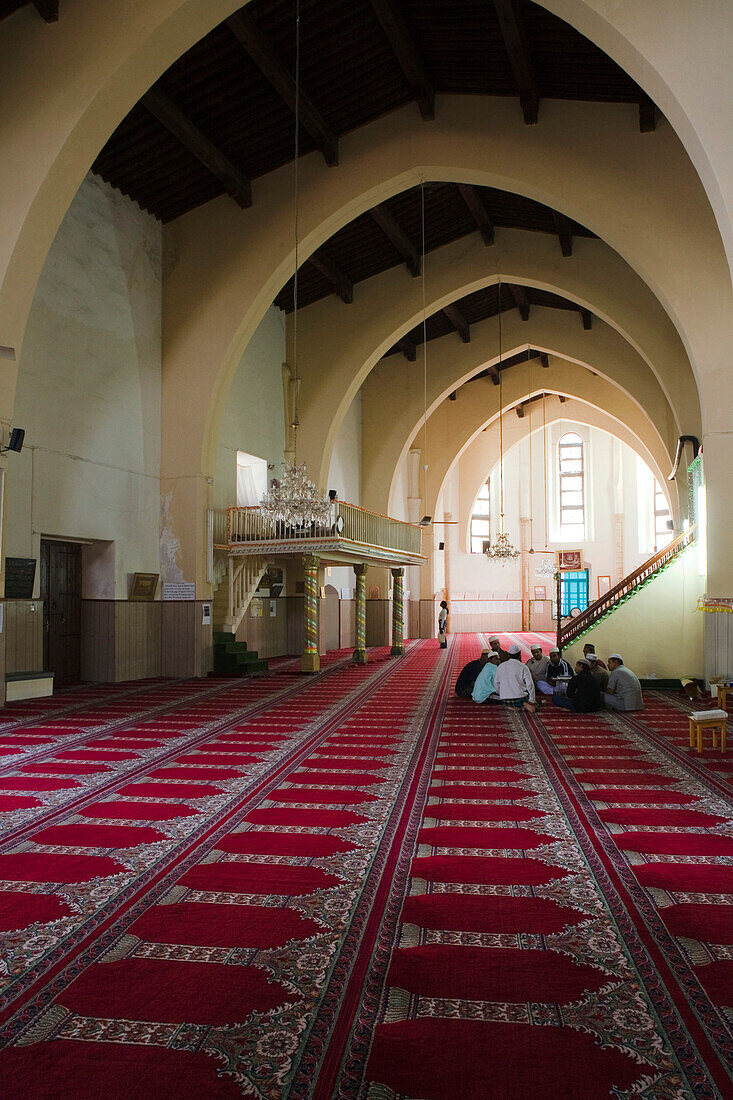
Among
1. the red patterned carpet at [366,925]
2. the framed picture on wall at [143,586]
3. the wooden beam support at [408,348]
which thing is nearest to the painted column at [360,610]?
the framed picture on wall at [143,586]

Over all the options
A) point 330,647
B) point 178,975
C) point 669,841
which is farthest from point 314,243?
point 178,975

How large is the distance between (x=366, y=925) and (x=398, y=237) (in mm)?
11828

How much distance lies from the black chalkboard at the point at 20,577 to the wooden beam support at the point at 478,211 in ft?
26.2

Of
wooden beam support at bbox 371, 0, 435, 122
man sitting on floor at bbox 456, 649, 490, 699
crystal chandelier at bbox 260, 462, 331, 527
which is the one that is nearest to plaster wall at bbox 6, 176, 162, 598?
crystal chandelier at bbox 260, 462, 331, 527

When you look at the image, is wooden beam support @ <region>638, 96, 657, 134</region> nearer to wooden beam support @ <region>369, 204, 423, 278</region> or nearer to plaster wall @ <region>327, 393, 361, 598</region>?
wooden beam support @ <region>369, 204, 423, 278</region>

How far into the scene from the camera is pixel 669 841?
11.7 feet

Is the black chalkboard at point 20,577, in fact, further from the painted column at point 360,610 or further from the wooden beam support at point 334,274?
the wooden beam support at point 334,274

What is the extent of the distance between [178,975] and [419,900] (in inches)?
36.6

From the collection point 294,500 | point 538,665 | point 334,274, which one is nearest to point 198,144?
point 334,274

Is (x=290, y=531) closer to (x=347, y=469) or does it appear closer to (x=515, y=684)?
(x=515, y=684)

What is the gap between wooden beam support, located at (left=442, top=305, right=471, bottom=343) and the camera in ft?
51.1

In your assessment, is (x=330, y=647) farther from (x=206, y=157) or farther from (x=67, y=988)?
(x=67, y=988)

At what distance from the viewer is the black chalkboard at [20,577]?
8.41 m

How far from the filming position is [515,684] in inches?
314
